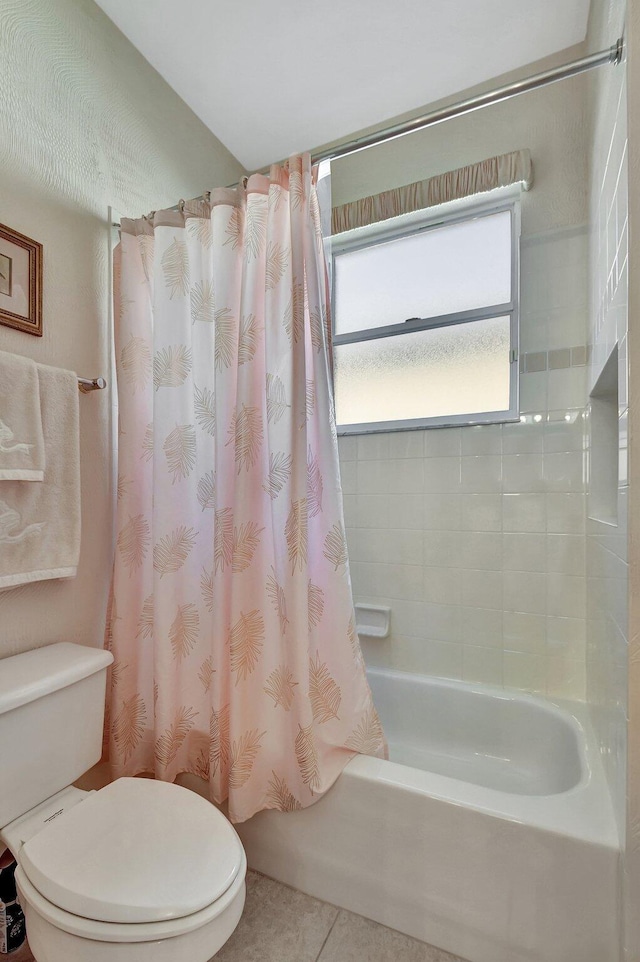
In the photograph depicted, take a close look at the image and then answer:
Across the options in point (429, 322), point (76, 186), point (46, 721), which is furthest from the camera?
point (429, 322)

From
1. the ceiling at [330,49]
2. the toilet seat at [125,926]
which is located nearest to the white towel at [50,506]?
the toilet seat at [125,926]

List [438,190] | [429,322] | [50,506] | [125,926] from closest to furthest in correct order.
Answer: [125,926], [50,506], [438,190], [429,322]

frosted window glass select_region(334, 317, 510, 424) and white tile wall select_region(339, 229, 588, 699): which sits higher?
frosted window glass select_region(334, 317, 510, 424)

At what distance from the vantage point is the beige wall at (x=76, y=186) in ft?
4.28

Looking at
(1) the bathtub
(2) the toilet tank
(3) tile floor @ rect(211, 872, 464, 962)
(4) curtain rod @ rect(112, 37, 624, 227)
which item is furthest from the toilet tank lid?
(4) curtain rod @ rect(112, 37, 624, 227)

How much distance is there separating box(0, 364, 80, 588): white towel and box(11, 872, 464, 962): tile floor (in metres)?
0.97

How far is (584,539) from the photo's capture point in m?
1.71

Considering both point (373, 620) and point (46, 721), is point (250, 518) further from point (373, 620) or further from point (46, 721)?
point (373, 620)

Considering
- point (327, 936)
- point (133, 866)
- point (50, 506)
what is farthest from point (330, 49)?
point (327, 936)

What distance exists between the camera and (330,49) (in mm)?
1680

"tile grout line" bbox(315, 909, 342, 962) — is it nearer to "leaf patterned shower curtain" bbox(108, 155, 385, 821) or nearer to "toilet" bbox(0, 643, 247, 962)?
"leaf patterned shower curtain" bbox(108, 155, 385, 821)

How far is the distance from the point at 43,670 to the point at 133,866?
513mm

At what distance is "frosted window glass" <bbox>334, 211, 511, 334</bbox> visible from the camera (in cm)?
191

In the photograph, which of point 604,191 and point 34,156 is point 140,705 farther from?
point 604,191
